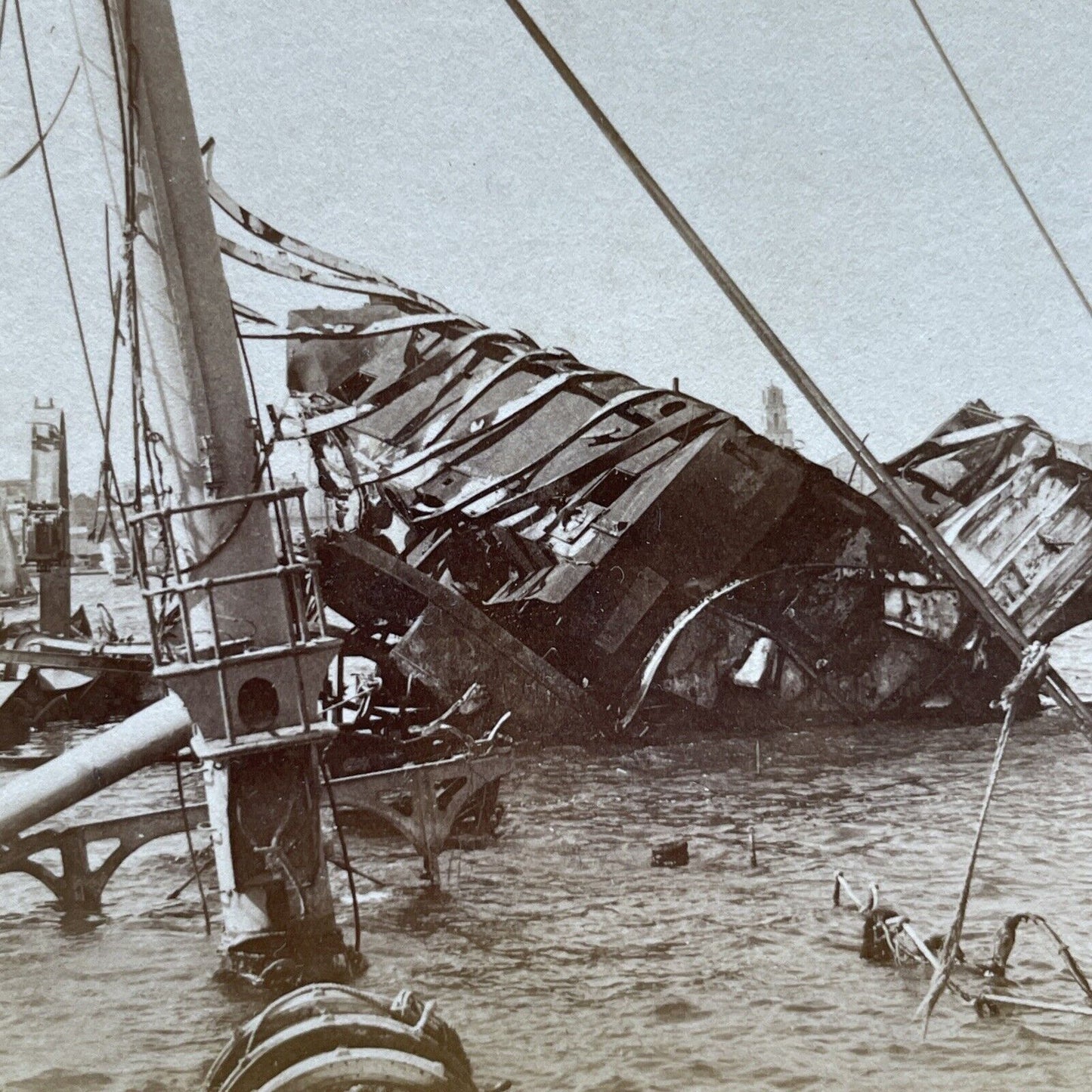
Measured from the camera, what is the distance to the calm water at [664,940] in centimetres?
301

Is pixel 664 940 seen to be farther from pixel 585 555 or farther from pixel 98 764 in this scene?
pixel 585 555

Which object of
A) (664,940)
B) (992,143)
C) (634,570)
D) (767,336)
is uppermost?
(992,143)

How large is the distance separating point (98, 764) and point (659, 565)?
3.53m

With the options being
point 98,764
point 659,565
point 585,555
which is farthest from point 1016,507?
point 98,764

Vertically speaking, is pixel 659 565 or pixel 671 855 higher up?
pixel 659 565

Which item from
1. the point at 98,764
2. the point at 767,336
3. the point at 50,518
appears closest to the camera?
the point at 767,336

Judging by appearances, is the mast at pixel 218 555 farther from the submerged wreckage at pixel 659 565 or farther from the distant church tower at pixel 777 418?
the distant church tower at pixel 777 418

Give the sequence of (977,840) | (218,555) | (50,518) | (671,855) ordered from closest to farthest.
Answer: (977,840) → (218,555) → (671,855) → (50,518)

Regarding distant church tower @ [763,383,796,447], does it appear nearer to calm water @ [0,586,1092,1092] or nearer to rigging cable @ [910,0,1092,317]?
calm water @ [0,586,1092,1092]

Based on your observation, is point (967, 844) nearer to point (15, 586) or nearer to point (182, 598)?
point (182, 598)

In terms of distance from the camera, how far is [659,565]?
6.34 metres

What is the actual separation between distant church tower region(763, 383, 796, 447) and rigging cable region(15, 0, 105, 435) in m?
3.66

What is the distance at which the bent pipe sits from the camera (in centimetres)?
363

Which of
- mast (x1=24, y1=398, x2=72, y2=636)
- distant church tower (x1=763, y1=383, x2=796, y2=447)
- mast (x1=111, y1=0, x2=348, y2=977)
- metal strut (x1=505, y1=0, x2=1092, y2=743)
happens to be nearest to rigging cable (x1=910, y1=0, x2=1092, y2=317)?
metal strut (x1=505, y1=0, x2=1092, y2=743)
